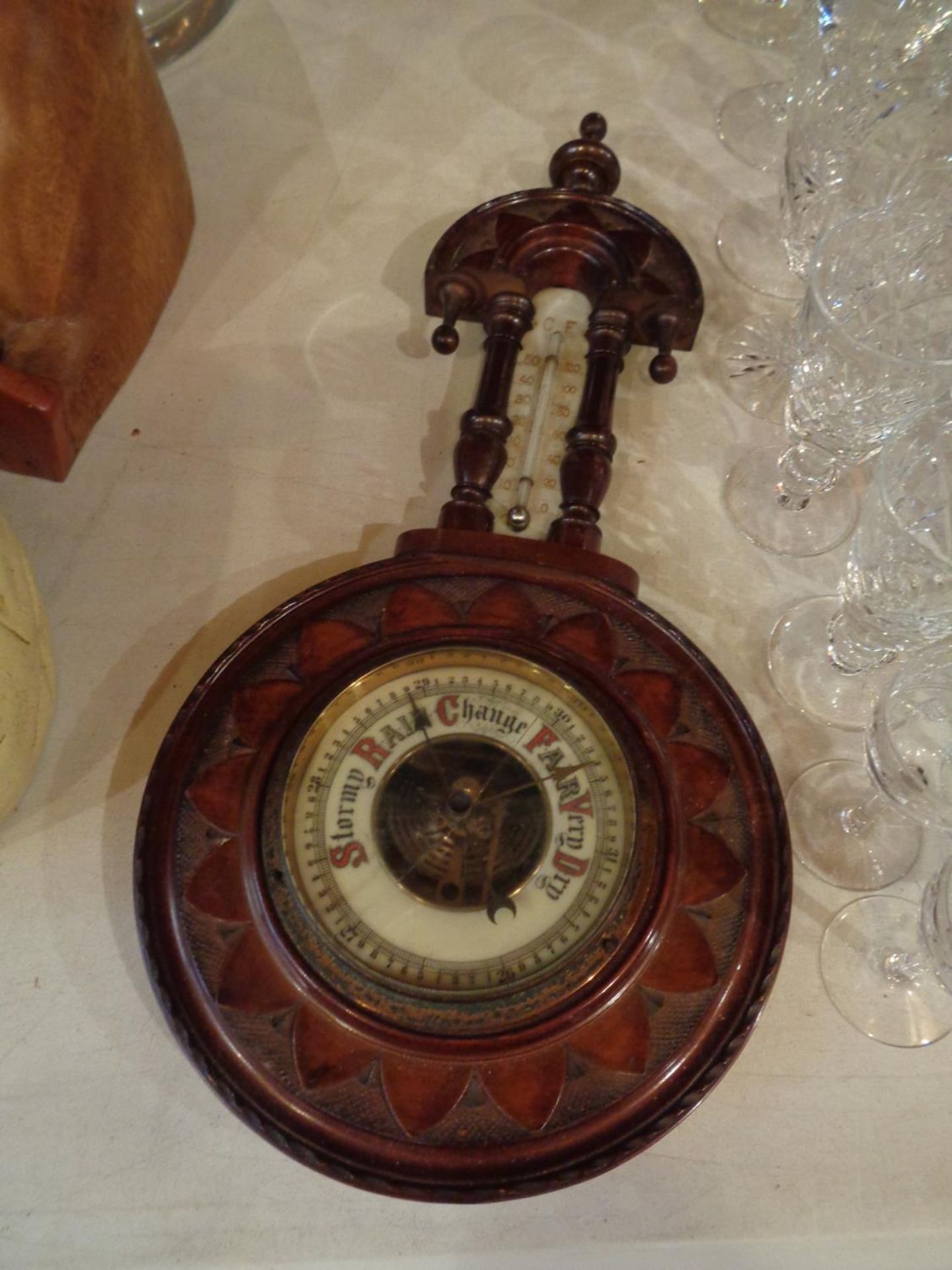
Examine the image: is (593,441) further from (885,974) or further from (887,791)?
(885,974)

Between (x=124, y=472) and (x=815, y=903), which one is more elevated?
(x=124, y=472)

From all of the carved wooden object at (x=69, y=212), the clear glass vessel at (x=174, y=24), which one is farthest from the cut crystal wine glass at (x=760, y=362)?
the clear glass vessel at (x=174, y=24)

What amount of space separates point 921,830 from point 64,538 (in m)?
0.79

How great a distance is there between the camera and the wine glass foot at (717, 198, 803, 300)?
105 cm

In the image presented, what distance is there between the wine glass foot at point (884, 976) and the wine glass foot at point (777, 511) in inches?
12.7

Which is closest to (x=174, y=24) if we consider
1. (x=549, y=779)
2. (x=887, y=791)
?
(x=549, y=779)

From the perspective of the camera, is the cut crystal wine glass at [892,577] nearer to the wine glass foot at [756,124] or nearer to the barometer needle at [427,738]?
the barometer needle at [427,738]

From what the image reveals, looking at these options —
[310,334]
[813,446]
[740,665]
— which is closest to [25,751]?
[310,334]

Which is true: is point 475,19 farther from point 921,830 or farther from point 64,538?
point 921,830

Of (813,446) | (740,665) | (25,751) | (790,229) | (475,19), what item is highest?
(475,19)

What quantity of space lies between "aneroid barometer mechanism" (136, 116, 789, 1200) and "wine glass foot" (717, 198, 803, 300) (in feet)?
1.35

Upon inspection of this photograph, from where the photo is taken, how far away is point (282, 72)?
1.14m

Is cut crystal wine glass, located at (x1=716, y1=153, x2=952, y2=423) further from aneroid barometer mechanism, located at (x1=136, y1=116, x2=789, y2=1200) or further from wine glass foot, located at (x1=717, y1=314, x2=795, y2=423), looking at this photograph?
aneroid barometer mechanism, located at (x1=136, y1=116, x2=789, y2=1200)

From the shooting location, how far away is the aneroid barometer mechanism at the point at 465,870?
2.16ft
